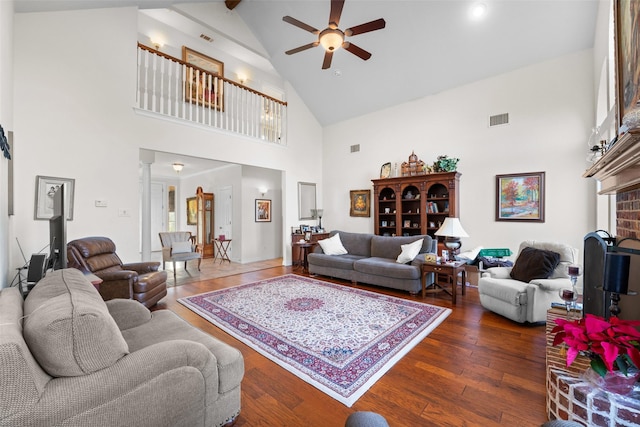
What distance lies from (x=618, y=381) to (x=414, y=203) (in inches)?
190

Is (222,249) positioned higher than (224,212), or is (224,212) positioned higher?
(224,212)

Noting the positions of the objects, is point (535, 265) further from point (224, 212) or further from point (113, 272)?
point (224, 212)

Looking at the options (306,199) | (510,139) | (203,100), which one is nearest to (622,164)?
(510,139)

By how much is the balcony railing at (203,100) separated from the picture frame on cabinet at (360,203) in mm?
2215

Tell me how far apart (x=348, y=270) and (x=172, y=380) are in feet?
12.3

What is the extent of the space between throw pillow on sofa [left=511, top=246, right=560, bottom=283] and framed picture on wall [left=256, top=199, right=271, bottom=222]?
228 inches

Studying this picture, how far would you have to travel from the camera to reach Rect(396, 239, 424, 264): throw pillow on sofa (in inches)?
170

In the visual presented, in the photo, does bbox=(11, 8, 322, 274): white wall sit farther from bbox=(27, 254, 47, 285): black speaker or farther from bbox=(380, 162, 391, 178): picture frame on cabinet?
bbox=(380, 162, 391, 178): picture frame on cabinet

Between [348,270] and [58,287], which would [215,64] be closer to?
[348,270]

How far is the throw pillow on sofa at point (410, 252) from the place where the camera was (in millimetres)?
4324

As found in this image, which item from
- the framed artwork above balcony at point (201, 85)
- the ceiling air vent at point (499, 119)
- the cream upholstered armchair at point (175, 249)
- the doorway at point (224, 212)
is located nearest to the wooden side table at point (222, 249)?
the doorway at point (224, 212)

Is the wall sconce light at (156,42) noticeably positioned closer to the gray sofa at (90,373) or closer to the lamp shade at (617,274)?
the gray sofa at (90,373)

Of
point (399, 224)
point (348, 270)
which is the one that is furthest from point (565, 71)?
point (348, 270)

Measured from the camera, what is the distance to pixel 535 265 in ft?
10.4
